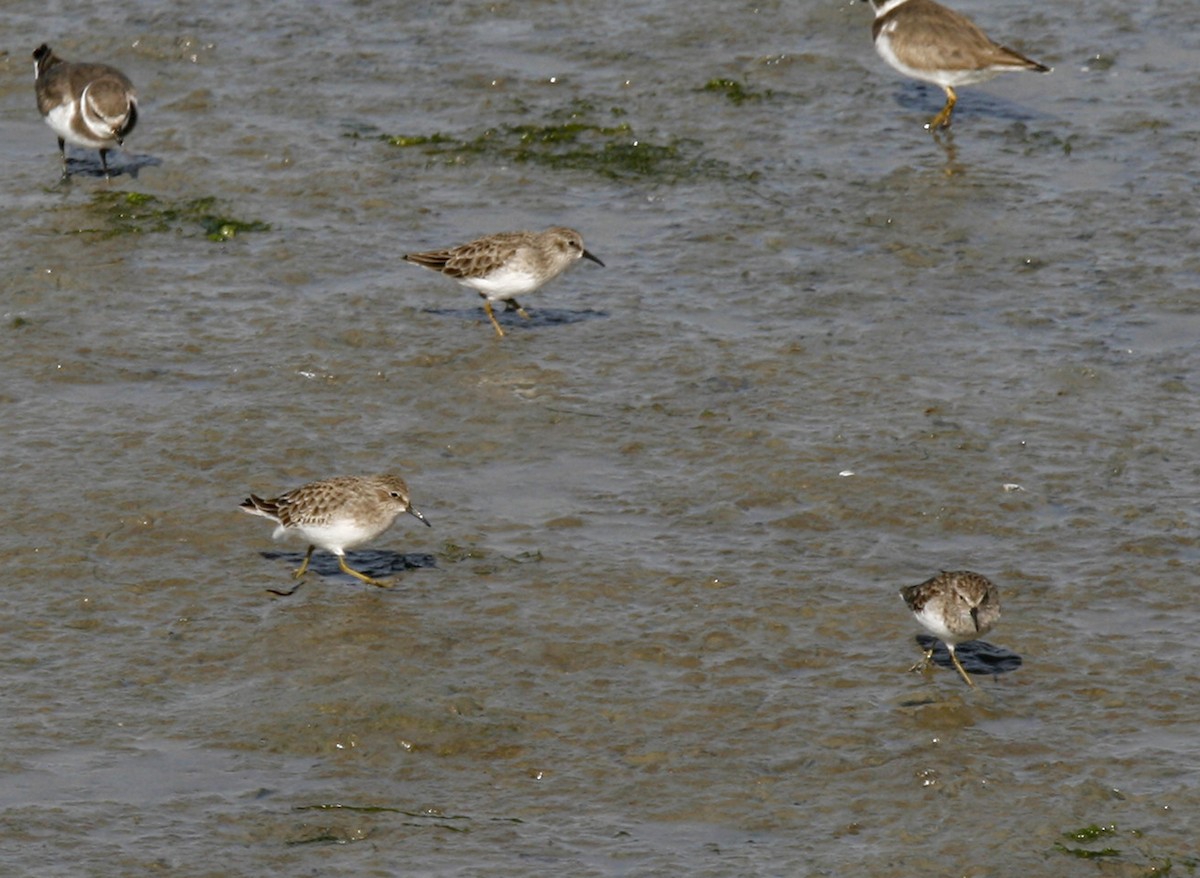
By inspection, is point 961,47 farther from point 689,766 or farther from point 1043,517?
point 689,766

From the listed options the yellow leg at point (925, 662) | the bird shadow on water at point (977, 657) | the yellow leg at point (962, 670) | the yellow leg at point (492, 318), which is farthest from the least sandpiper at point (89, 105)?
the yellow leg at point (962, 670)

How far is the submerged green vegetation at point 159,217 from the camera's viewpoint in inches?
656

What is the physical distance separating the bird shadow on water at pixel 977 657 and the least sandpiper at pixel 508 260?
5.21 meters

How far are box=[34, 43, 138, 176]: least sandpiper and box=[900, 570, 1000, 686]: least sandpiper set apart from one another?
10.0 m

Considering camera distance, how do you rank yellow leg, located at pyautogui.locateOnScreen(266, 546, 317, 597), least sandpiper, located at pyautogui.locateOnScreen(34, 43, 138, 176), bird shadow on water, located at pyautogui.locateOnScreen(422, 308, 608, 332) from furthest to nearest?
least sandpiper, located at pyautogui.locateOnScreen(34, 43, 138, 176)
bird shadow on water, located at pyautogui.locateOnScreen(422, 308, 608, 332)
yellow leg, located at pyautogui.locateOnScreen(266, 546, 317, 597)

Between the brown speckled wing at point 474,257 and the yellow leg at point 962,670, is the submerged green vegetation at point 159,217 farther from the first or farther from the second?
the yellow leg at point 962,670

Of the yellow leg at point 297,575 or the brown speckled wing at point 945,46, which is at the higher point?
the brown speckled wing at point 945,46

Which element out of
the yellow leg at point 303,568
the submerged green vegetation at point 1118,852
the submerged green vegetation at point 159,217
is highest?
the submerged green vegetation at point 159,217

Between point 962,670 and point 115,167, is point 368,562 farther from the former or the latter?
point 115,167

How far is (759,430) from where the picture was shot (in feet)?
43.8

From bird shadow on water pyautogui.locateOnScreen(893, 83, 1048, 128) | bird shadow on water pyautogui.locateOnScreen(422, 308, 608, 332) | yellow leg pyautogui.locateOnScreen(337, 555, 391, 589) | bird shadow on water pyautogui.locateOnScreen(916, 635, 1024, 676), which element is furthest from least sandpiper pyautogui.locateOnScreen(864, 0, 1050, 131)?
yellow leg pyautogui.locateOnScreen(337, 555, 391, 589)

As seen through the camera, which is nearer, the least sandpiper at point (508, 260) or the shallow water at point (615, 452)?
the shallow water at point (615, 452)

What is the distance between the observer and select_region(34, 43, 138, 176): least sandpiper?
1734 centimetres

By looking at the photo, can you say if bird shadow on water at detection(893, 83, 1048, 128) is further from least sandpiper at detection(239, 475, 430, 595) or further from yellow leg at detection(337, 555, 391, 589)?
yellow leg at detection(337, 555, 391, 589)
